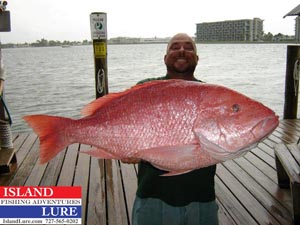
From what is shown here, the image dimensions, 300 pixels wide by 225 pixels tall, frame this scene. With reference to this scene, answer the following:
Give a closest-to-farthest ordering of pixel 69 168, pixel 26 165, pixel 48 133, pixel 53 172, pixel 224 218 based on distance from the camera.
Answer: pixel 48 133 → pixel 224 218 → pixel 53 172 → pixel 69 168 → pixel 26 165

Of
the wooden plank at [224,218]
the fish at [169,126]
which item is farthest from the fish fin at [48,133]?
the wooden plank at [224,218]

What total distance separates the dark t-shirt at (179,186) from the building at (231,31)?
88.0 meters

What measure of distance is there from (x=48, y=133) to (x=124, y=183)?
2.45 metres

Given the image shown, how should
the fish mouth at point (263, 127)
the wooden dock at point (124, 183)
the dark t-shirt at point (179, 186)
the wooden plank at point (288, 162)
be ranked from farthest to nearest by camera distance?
1. the wooden dock at point (124, 183)
2. the wooden plank at point (288, 162)
3. the dark t-shirt at point (179, 186)
4. the fish mouth at point (263, 127)

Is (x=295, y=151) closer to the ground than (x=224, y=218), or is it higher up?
higher up

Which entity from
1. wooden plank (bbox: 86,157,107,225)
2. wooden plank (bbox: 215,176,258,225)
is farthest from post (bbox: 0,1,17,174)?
wooden plank (bbox: 215,176,258,225)

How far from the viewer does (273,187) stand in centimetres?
384

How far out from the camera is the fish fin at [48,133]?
5.56 ft

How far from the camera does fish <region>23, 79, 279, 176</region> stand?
60.0 inches

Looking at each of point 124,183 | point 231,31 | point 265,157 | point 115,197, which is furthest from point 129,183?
point 231,31

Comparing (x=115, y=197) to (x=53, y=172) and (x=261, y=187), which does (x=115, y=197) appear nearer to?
(x=53, y=172)

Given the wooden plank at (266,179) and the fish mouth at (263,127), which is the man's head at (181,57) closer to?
the fish mouth at (263,127)

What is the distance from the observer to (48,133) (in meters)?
1.71

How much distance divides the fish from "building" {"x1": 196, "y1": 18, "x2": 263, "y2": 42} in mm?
88310
